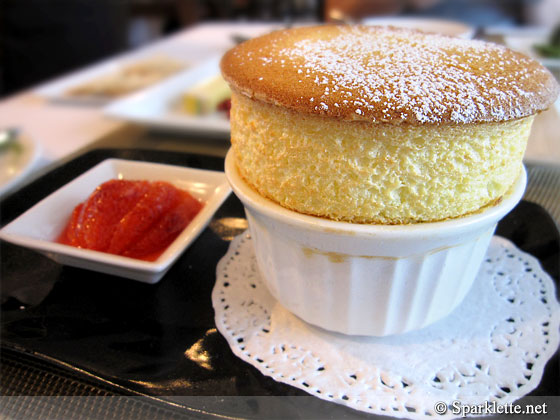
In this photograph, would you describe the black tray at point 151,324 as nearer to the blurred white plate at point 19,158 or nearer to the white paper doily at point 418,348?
the white paper doily at point 418,348

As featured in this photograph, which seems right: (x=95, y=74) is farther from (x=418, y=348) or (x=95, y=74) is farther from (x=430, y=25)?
(x=418, y=348)

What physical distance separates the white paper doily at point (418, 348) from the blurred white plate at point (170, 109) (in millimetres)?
755

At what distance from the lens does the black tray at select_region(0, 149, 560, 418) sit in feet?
1.95

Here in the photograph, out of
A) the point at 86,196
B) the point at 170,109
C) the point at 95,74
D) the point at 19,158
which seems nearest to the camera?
the point at 86,196

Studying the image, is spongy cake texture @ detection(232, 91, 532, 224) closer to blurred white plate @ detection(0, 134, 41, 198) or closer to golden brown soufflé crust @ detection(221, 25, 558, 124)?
golden brown soufflé crust @ detection(221, 25, 558, 124)

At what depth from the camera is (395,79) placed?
54 cm

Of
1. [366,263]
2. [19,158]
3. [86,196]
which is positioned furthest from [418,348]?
[19,158]

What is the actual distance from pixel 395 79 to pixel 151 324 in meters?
0.53

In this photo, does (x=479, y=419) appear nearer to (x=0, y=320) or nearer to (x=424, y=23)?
(x=0, y=320)

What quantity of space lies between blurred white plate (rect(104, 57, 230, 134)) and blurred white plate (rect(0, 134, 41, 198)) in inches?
10.6

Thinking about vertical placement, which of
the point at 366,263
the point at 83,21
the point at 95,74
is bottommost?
the point at 83,21

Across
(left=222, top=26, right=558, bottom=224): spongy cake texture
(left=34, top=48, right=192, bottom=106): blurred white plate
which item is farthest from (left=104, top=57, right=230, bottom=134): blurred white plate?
(left=222, top=26, right=558, bottom=224): spongy cake texture

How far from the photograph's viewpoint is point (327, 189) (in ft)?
1.85

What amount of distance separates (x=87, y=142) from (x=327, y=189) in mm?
1133
